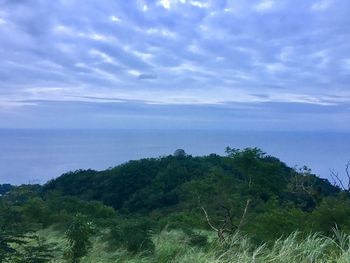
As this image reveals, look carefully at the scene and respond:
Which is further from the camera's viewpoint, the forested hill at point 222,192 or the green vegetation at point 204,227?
the forested hill at point 222,192

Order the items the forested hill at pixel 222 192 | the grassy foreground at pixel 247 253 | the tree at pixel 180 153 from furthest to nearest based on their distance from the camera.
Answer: the tree at pixel 180 153, the forested hill at pixel 222 192, the grassy foreground at pixel 247 253

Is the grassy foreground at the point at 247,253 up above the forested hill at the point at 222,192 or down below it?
above

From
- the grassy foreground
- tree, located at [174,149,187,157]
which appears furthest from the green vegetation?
tree, located at [174,149,187,157]

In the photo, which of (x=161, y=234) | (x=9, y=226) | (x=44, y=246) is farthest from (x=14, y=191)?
(x=44, y=246)

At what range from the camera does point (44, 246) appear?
16.7 ft

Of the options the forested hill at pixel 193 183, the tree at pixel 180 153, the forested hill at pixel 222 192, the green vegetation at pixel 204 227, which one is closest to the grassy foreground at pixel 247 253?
the green vegetation at pixel 204 227

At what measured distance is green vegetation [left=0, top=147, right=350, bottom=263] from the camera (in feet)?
16.2

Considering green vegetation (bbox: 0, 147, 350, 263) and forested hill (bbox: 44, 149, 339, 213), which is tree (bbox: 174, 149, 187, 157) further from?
green vegetation (bbox: 0, 147, 350, 263)

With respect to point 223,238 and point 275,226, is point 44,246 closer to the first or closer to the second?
point 223,238

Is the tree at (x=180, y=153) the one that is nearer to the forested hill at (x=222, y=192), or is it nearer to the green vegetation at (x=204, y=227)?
the forested hill at (x=222, y=192)

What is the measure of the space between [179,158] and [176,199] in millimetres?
9069

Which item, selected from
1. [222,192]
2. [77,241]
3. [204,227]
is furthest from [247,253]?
[222,192]

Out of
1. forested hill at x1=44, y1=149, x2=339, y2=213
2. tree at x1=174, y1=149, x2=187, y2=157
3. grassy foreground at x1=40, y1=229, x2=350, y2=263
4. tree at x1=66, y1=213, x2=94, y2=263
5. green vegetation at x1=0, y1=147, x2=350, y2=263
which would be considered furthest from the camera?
tree at x1=174, y1=149, x2=187, y2=157

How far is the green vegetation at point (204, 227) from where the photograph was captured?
4.95 meters
